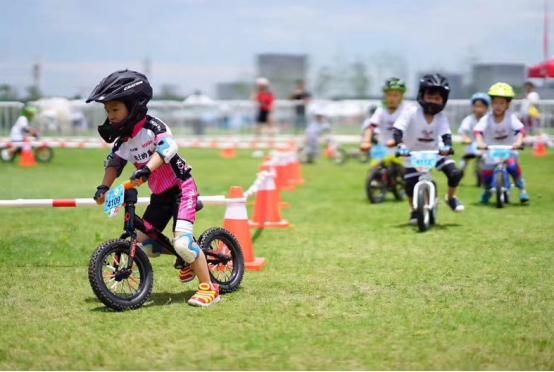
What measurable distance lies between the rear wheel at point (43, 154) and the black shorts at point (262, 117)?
28.6ft

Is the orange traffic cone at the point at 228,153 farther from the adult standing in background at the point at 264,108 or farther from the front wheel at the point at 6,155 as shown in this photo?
the front wheel at the point at 6,155

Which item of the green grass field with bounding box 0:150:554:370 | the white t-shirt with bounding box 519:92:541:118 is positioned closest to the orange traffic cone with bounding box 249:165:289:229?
the green grass field with bounding box 0:150:554:370

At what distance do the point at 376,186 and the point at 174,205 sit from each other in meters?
8.80

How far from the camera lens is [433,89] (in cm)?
1259

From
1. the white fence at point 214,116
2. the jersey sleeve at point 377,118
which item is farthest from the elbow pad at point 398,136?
the white fence at point 214,116

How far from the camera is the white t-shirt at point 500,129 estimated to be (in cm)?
1520

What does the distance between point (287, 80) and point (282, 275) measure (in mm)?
34541

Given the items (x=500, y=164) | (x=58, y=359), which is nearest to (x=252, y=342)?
(x=58, y=359)

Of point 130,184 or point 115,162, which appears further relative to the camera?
point 115,162

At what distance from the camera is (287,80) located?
1699 inches

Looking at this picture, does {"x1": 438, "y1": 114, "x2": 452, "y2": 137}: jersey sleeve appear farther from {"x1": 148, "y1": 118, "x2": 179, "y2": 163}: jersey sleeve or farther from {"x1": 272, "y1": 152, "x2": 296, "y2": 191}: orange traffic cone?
{"x1": 148, "y1": 118, "x2": 179, "y2": 163}: jersey sleeve

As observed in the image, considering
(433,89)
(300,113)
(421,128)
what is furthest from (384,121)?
(300,113)

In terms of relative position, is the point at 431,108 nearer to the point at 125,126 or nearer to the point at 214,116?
the point at 125,126

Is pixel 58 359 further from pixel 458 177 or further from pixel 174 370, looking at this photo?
pixel 458 177
